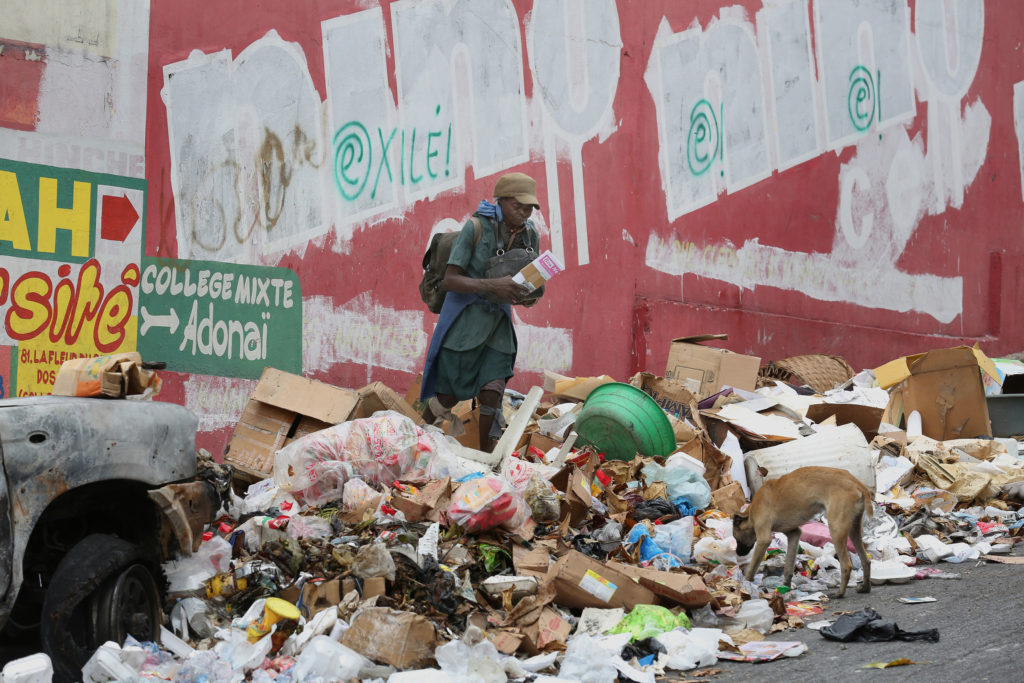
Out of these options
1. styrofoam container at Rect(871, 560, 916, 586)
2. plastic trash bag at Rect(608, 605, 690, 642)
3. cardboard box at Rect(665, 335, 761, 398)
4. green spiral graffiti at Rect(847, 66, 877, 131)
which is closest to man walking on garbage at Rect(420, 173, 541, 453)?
plastic trash bag at Rect(608, 605, 690, 642)

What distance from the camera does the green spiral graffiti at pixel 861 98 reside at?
43.7 feet

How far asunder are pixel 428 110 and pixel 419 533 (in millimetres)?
4398

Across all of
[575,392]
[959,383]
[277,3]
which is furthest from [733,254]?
[277,3]

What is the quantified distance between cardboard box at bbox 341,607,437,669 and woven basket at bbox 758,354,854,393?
7266mm

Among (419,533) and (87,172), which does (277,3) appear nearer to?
(87,172)

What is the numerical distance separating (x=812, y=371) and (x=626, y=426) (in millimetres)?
4895

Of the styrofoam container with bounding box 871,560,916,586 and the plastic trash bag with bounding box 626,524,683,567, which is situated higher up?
the plastic trash bag with bounding box 626,524,683,567

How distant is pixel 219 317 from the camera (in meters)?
7.29

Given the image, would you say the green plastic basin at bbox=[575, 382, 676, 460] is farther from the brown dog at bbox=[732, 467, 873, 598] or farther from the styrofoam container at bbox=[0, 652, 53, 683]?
the styrofoam container at bbox=[0, 652, 53, 683]

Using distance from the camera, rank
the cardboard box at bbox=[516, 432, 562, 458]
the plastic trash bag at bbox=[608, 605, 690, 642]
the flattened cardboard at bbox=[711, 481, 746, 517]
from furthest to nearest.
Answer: the cardboard box at bbox=[516, 432, 562, 458], the flattened cardboard at bbox=[711, 481, 746, 517], the plastic trash bag at bbox=[608, 605, 690, 642]

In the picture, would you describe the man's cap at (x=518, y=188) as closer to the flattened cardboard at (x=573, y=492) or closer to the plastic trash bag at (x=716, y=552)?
the flattened cardboard at (x=573, y=492)

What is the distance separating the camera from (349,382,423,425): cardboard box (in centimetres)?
704

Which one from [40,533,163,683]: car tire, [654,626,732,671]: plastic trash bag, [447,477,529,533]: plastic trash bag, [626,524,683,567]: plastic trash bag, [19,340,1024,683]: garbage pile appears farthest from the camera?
[626,524,683,567]: plastic trash bag

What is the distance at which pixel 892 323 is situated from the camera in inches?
550
